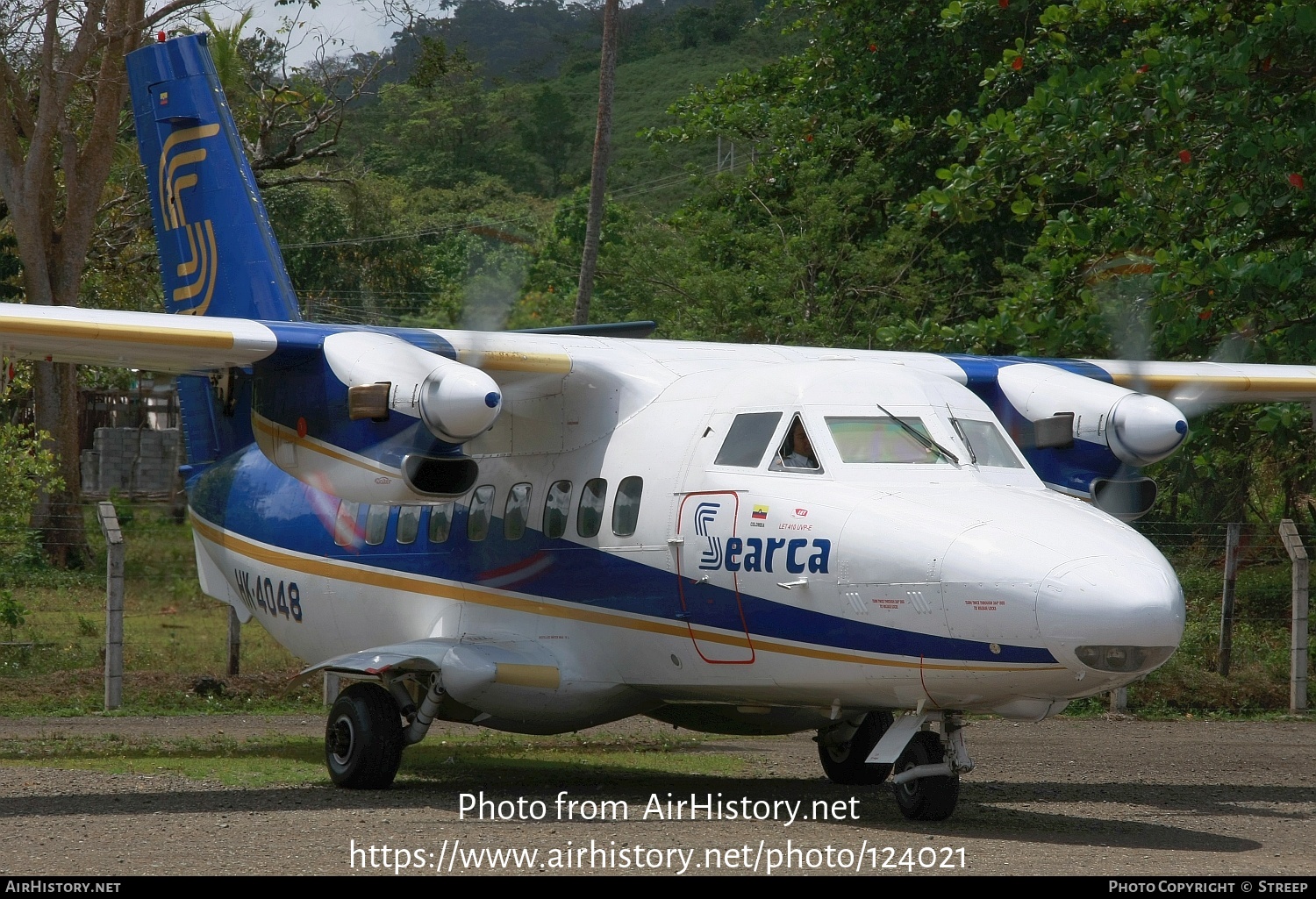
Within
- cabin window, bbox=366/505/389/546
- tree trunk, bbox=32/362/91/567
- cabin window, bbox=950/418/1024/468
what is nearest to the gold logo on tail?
cabin window, bbox=366/505/389/546

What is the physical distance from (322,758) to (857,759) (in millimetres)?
4662

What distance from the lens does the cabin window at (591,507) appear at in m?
10.4

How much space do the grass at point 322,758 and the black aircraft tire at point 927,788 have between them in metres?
3.38

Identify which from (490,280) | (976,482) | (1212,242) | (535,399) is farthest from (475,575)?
(1212,242)

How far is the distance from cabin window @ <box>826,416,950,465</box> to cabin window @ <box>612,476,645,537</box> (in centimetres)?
157

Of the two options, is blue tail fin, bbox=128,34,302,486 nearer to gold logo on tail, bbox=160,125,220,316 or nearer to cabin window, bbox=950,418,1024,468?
gold logo on tail, bbox=160,125,220,316

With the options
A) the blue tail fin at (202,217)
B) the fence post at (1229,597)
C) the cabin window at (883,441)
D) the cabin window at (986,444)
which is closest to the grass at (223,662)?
the fence post at (1229,597)

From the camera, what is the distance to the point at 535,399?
11234 mm

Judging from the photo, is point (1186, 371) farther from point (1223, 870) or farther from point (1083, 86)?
point (1223, 870)

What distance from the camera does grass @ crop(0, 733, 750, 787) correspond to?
1184 cm

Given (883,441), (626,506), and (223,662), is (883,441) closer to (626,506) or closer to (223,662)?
(626,506)

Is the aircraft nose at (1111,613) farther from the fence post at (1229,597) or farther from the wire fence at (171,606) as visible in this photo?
the fence post at (1229,597)

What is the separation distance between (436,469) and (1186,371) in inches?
255

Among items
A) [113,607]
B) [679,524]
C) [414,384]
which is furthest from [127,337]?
[113,607]
